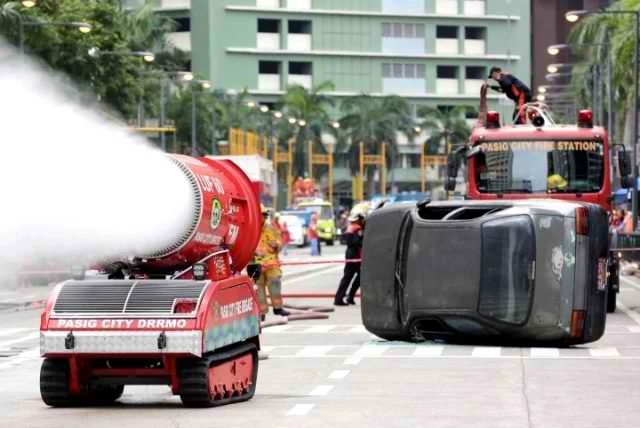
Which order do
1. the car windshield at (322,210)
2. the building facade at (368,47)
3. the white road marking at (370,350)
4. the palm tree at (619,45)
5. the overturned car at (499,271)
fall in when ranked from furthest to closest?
the building facade at (368,47) < the car windshield at (322,210) < the palm tree at (619,45) < the overturned car at (499,271) < the white road marking at (370,350)

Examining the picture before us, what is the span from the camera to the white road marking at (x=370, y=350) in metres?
22.0

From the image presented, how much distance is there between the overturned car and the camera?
72.8ft

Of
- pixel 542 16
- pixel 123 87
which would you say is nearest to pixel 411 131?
pixel 542 16

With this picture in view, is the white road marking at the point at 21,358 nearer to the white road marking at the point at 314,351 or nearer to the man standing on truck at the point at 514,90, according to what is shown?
the white road marking at the point at 314,351

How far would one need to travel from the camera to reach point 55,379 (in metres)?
15.6

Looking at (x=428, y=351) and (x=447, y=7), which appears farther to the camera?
(x=447, y=7)

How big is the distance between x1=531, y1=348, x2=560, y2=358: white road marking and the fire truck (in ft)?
26.4

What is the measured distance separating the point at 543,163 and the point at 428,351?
9284 millimetres

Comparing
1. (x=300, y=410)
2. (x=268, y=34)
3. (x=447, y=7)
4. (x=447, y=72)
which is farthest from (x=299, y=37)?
(x=300, y=410)

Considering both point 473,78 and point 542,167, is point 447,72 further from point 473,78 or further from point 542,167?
point 542,167

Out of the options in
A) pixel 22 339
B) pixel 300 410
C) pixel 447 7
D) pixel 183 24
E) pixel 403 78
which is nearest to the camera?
pixel 300 410

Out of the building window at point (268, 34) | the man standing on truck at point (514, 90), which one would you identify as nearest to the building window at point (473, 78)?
the building window at point (268, 34)

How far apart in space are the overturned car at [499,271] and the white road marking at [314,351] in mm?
991

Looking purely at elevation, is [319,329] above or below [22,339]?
below
